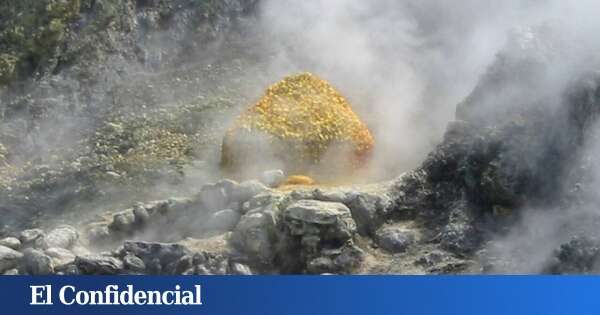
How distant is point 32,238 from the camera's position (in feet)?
74.4

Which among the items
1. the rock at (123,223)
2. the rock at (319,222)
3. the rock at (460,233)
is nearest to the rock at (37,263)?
the rock at (123,223)

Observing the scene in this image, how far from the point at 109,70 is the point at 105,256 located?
10526 mm

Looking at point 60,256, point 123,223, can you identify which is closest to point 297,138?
point 123,223

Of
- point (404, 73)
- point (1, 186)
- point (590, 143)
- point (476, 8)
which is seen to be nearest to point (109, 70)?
point (1, 186)

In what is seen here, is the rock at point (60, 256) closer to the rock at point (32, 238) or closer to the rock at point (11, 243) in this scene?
the rock at point (32, 238)

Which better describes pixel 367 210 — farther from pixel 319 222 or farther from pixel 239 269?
pixel 239 269

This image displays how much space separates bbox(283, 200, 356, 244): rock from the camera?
21.0 meters

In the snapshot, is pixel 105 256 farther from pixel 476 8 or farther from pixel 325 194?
pixel 476 8

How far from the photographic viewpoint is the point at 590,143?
20281 mm

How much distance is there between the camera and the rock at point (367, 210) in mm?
21719

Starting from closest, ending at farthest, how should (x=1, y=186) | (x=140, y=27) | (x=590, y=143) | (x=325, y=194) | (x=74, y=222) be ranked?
(x=590, y=143) < (x=325, y=194) < (x=74, y=222) < (x=1, y=186) < (x=140, y=27)

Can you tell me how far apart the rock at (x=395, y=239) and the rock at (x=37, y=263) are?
6036mm

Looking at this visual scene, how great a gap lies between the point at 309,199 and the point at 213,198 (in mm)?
2099

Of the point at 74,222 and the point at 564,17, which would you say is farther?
the point at 74,222
